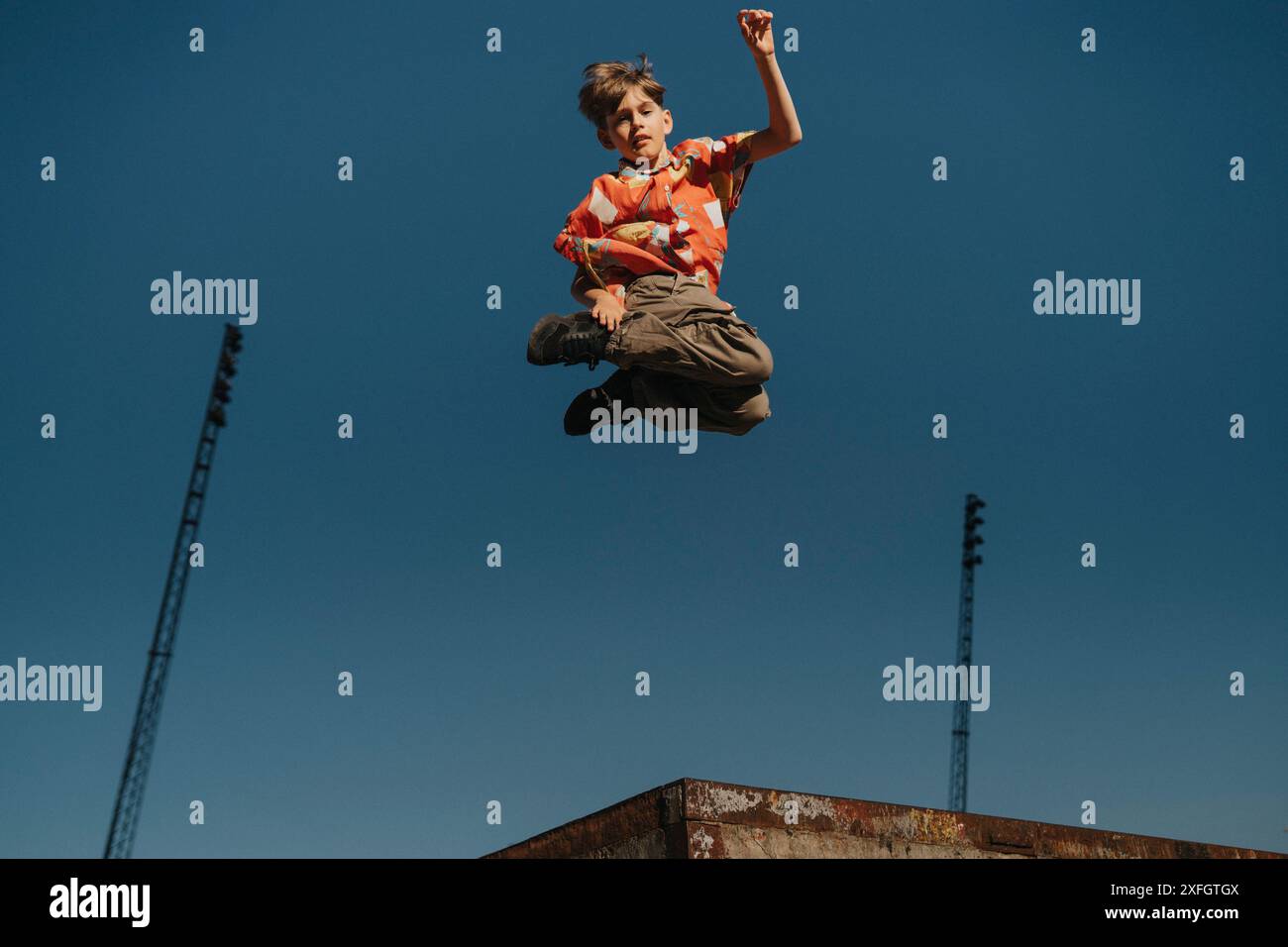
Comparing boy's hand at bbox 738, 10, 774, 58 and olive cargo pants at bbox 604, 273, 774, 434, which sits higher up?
boy's hand at bbox 738, 10, 774, 58

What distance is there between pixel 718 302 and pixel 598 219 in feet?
3.68

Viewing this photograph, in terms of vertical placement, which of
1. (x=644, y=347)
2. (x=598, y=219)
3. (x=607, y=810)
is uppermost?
(x=598, y=219)

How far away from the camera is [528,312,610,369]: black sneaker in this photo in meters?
9.51

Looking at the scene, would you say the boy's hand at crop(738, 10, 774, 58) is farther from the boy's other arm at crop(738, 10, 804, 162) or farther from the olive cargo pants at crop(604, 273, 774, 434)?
the olive cargo pants at crop(604, 273, 774, 434)

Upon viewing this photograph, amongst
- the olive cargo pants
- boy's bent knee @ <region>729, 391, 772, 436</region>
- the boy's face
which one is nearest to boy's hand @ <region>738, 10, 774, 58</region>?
the boy's face

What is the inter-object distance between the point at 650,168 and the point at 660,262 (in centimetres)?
79

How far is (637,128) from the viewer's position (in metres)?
10.4

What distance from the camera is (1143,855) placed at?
425 inches

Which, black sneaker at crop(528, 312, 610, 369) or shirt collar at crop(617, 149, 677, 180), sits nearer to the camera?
black sneaker at crop(528, 312, 610, 369)

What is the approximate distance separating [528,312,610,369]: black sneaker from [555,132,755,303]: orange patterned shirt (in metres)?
0.49

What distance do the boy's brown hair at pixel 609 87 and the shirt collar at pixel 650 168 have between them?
1.21 ft

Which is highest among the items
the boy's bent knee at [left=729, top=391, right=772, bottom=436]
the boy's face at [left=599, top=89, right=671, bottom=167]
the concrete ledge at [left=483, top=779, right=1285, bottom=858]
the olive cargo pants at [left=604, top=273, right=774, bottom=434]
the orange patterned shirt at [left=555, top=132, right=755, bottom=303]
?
the boy's face at [left=599, top=89, right=671, bottom=167]
